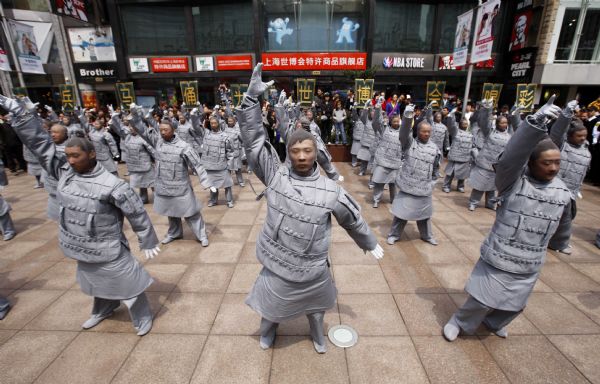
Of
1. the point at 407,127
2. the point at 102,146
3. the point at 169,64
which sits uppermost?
the point at 169,64

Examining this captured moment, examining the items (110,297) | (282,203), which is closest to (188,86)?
(110,297)

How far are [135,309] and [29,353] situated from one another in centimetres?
116

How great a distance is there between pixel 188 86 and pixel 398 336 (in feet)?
34.8

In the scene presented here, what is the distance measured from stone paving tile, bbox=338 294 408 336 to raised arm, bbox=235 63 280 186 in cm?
210

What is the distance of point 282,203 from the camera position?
8.46ft

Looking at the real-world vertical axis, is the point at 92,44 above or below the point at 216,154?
above

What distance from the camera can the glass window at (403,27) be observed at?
61.8ft

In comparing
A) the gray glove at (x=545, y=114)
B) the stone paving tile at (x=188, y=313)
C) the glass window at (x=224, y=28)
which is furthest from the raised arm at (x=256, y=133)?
the glass window at (x=224, y=28)

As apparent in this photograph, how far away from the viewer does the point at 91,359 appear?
3160 mm

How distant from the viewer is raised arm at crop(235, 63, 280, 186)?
8.21 feet

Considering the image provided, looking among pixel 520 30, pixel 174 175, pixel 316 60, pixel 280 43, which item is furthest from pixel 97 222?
pixel 520 30

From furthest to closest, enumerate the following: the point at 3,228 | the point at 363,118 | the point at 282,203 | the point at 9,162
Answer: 1. the point at 9,162
2. the point at 363,118
3. the point at 3,228
4. the point at 282,203

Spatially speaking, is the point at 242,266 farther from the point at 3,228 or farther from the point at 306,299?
the point at 3,228

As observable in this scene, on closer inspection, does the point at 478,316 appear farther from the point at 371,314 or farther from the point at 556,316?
the point at 556,316
